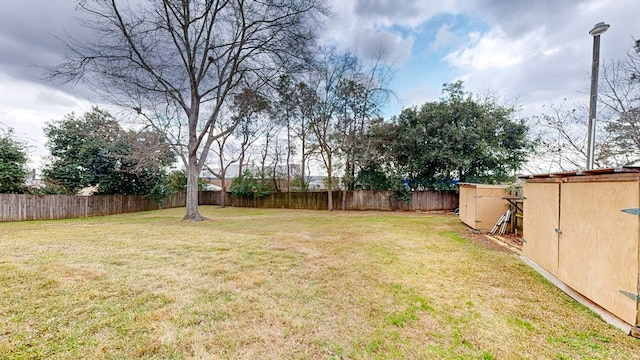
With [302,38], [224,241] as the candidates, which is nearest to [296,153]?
[302,38]

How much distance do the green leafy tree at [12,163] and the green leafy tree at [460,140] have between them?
17188 millimetres

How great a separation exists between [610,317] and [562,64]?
34.8ft

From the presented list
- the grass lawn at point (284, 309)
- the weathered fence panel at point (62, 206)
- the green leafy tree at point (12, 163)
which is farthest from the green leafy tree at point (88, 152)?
the grass lawn at point (284, 309)

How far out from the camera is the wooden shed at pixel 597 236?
222 cm

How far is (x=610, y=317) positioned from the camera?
2.42m

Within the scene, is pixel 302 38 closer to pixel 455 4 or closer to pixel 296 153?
pixel 455 4

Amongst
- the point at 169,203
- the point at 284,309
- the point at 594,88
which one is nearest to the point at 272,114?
the point at 169,203

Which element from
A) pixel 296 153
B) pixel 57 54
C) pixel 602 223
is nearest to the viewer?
Answer: pixel 602 223

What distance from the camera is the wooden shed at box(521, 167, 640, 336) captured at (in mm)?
2225

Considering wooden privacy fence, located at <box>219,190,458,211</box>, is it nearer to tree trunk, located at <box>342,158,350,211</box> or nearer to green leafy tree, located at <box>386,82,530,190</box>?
tree trunk, located at <box>342,158,350,211</box>

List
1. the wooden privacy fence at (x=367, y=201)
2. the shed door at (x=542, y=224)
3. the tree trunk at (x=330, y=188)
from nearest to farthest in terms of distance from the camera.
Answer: the shed door at (x=542, y=224) < the wooden privacy fence at (x=367, y=201) < the tree trunk at (x=330, y=188)

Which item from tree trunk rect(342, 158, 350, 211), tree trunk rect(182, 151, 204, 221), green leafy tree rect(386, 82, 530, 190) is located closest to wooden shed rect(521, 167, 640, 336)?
green leafy tree rect(386, 82, 530, 190)

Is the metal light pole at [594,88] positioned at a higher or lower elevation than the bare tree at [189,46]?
lower

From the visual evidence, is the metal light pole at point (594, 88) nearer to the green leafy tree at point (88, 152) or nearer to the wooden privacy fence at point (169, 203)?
the wooden privacy fence at point (169, 203)
